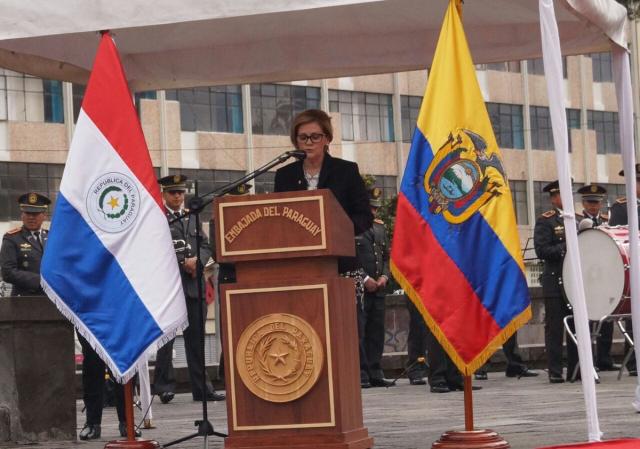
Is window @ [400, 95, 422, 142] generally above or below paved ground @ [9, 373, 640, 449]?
above

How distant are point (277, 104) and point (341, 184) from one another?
4666 cm

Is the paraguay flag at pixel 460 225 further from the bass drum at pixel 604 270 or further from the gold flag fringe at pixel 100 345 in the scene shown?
the bass drum at pixel 604 270

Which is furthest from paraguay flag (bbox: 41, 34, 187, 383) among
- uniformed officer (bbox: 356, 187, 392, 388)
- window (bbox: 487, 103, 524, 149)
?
window (bbox: 487, 103, 524, 149)

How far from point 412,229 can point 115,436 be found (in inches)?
163

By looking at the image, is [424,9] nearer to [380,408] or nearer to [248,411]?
[248,411]

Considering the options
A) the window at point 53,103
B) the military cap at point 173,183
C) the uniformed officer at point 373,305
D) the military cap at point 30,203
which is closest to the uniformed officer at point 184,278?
the military cap at point 173,183

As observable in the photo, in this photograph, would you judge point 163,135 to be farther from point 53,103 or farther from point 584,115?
point 584,115

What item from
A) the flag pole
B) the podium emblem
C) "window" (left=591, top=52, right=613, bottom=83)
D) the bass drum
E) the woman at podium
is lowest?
the flag pole

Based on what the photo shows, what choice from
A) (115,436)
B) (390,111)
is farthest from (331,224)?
(390,111)

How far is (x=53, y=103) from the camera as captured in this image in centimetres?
5041

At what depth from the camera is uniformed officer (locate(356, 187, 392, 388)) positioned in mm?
18344

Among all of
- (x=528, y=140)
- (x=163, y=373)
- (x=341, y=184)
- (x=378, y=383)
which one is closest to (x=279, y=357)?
(x=341, y=184)

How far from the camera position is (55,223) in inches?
380

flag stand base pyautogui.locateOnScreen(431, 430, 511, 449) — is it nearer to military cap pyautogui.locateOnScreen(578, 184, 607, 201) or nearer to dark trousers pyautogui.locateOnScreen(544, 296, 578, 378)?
dark trousers pyautogui.locateOnScreen(544, 296, 578, 378)
